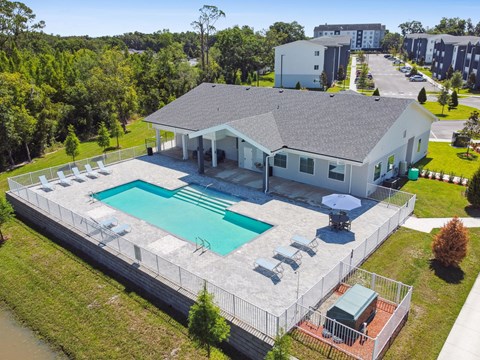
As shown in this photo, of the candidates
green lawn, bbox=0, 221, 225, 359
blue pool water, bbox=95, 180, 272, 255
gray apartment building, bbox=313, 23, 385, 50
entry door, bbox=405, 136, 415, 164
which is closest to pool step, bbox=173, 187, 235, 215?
blue pool water, bbox=95, 180, 272, 255

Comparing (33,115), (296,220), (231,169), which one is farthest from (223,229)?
(33,115)

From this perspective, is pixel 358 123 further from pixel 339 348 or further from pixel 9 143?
pixel 9 143

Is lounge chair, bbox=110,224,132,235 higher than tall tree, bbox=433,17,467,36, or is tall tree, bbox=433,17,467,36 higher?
tall tree, bbox=433,17,467,36

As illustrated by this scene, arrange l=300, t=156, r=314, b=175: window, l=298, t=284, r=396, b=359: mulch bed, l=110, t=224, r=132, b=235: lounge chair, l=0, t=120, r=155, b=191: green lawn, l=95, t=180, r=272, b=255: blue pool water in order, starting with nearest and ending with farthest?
1. l=298, t=284, r=396, b=359: mulch bed
2. l=110, t=224, r=132, b=235: lounge chair
3. l=95, t=180, r=272, b=255: blue pool water
4. l=300, t=156, r=314, b=175: window
5. l=0, t=120, r=155, b=191: green lawn

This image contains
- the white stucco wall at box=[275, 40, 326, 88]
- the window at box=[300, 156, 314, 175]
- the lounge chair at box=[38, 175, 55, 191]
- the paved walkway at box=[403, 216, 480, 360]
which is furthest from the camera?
the white stucco wall at box=[275, 40, 326, 88]

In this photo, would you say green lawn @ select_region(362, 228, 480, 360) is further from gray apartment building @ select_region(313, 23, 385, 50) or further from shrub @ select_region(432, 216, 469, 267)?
gray apartment building @ select_region(313, 23, 385, 50)

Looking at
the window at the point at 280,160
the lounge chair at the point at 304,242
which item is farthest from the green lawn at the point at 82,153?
the lounge chair at the point at 304,242
